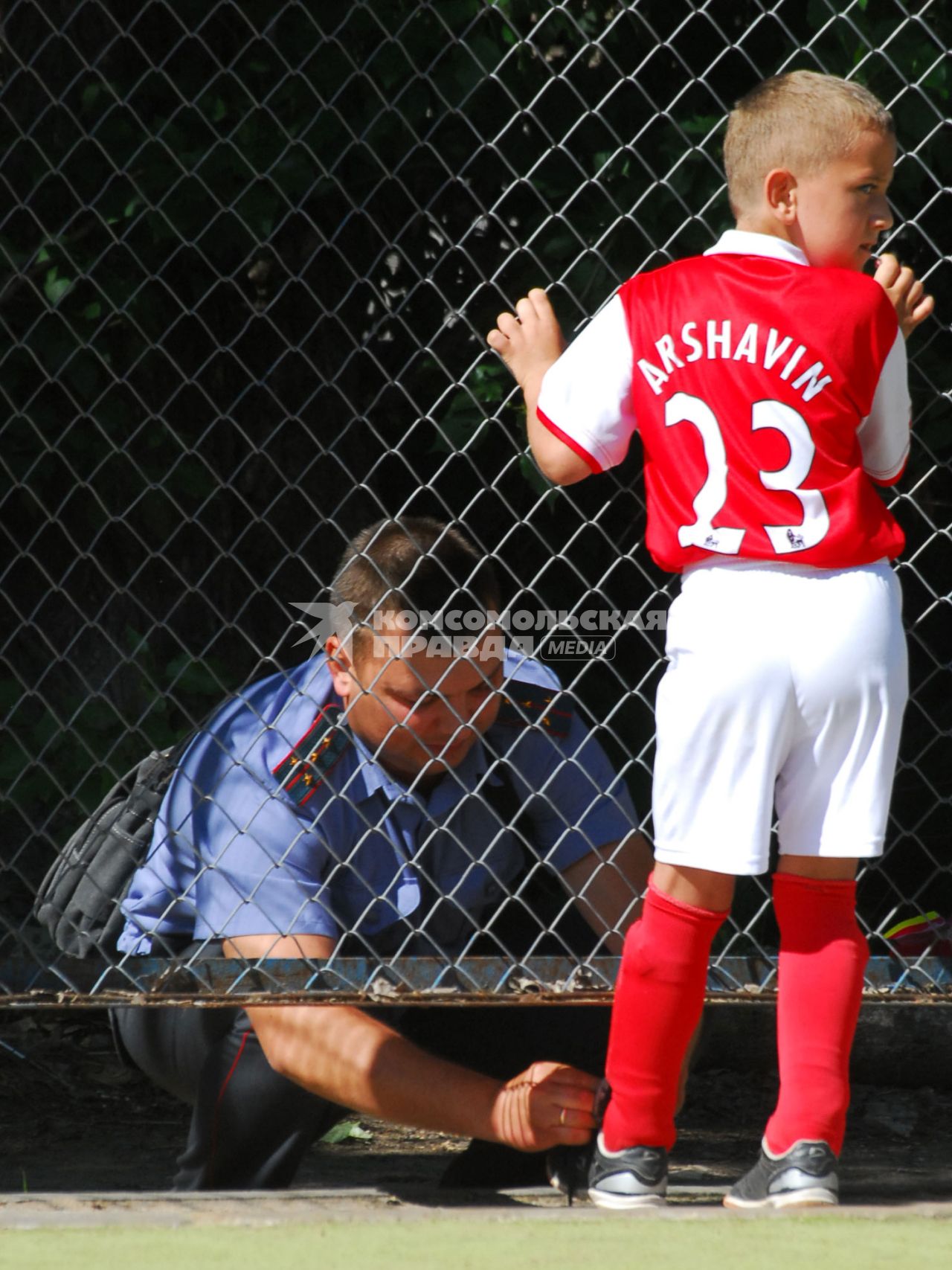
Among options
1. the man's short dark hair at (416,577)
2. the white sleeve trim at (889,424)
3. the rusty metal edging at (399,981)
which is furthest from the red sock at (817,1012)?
the man's short dark hair at (416,577)

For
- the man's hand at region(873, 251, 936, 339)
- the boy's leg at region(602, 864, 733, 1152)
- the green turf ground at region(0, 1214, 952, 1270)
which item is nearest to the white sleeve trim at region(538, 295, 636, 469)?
the man's hand at region(873, 251, 936, 339)

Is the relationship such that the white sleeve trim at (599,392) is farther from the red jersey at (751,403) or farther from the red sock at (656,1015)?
the red sock at (656,1015)

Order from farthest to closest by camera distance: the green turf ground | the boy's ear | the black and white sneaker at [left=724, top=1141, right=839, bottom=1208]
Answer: the boy's ear → the black and white sneaker at [left=724, top=1141, right=839, bottom=1208] → the green turf ground

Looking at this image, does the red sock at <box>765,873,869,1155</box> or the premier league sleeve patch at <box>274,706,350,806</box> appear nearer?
the red sock at <box>765,873,869,1155</box>

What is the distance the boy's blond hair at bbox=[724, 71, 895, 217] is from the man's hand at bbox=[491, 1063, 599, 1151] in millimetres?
1284

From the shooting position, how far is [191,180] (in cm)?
283

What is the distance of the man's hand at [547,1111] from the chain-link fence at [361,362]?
5.5 inches

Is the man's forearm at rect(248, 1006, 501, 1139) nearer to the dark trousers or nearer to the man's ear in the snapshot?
the dark trousers

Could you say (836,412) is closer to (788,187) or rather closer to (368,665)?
(788,187)

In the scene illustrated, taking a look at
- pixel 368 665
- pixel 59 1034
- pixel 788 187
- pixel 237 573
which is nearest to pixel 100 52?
pixel 237 573

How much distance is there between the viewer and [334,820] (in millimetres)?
2658

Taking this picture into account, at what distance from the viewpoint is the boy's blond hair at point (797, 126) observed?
2.06m

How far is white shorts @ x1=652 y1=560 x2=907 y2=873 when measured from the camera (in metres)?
2.00

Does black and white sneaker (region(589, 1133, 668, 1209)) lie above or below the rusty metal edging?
below
